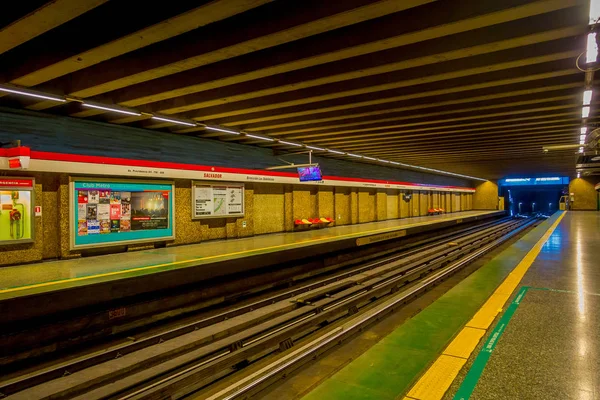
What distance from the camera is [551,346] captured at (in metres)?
3.50

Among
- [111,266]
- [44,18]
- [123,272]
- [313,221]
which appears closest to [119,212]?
[111,266]

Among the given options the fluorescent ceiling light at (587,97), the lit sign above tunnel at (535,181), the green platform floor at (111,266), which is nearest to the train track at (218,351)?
the green platform floor at (111,266)

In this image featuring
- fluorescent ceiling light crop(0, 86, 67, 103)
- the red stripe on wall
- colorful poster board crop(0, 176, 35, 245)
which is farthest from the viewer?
the red stripe on wall

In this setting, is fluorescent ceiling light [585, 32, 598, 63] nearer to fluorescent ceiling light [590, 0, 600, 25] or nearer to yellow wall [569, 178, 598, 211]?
fluorescent ceiling light [590, 0, 600, 25]

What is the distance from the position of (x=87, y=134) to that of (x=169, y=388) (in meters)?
5.96

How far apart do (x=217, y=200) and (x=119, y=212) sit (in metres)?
2.85

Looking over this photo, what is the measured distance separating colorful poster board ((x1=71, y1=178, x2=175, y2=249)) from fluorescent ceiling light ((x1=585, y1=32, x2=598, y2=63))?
839 centimetres

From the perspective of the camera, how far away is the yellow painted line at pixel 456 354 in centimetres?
287

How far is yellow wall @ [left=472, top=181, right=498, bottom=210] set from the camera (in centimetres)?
3111

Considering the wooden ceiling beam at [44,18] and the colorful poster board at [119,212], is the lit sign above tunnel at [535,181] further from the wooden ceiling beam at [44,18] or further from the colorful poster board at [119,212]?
the wooden ceiling beam at [44,18]

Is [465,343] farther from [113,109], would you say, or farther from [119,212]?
[119,212]

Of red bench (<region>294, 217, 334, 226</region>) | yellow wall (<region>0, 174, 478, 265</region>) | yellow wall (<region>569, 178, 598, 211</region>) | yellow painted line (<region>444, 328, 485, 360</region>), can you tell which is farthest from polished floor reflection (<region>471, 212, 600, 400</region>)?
yellow wall (<region>569, 178, 598, 211</region>)

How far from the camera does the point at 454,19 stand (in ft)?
12.5

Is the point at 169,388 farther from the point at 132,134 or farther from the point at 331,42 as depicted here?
the point at 132,134
